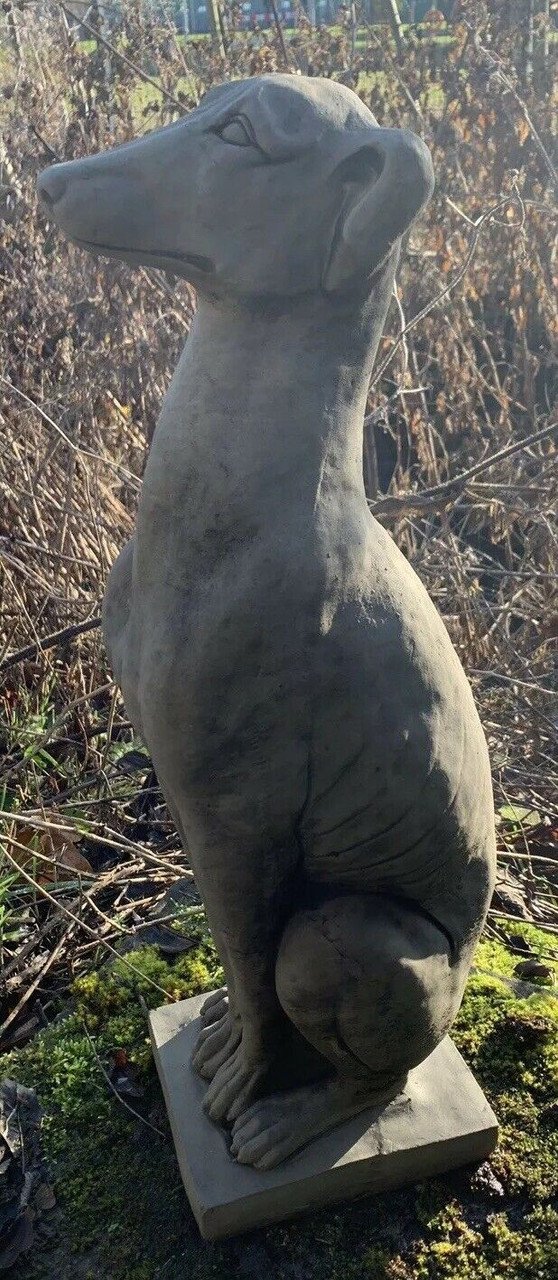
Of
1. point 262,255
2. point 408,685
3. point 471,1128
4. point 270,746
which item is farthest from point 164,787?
point 471,1128

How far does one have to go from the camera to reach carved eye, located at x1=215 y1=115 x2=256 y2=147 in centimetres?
130

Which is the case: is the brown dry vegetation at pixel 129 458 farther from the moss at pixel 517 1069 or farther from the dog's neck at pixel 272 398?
the dog's neck at pixel 272 398

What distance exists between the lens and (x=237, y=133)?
1306mm

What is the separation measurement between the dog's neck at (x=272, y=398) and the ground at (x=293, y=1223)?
137cm

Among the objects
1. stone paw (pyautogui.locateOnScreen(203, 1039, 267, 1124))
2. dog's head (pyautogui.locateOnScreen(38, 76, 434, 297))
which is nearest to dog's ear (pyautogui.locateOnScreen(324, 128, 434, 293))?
dog's head (pyautogui.locateOnScreen(38, 76, 434, 297))

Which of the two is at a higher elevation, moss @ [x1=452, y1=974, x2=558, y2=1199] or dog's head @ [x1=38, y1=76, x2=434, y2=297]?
dog's head @ [x1=38, y1=76, x2=434, y2=297]

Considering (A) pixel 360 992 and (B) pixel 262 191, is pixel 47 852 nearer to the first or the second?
(A) pixel 360 992

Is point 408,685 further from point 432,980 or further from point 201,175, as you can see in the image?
point 201,175

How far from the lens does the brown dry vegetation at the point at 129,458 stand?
9.88 ft

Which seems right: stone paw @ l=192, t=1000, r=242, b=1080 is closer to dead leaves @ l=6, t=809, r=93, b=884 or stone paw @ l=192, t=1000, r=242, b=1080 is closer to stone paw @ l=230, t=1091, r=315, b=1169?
stone paw @ l=230, t=1091, r=315, b=1169

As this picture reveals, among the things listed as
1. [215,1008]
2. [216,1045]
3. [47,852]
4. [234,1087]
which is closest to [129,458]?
[47,852]

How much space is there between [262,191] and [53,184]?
28 cm

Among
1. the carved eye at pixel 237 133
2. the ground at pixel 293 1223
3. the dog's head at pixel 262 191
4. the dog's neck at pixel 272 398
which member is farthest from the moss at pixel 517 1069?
the carved eye at pixel 237 133

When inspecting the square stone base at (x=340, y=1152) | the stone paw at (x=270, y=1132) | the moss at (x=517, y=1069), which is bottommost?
the moss at (x=517, y=1069)
